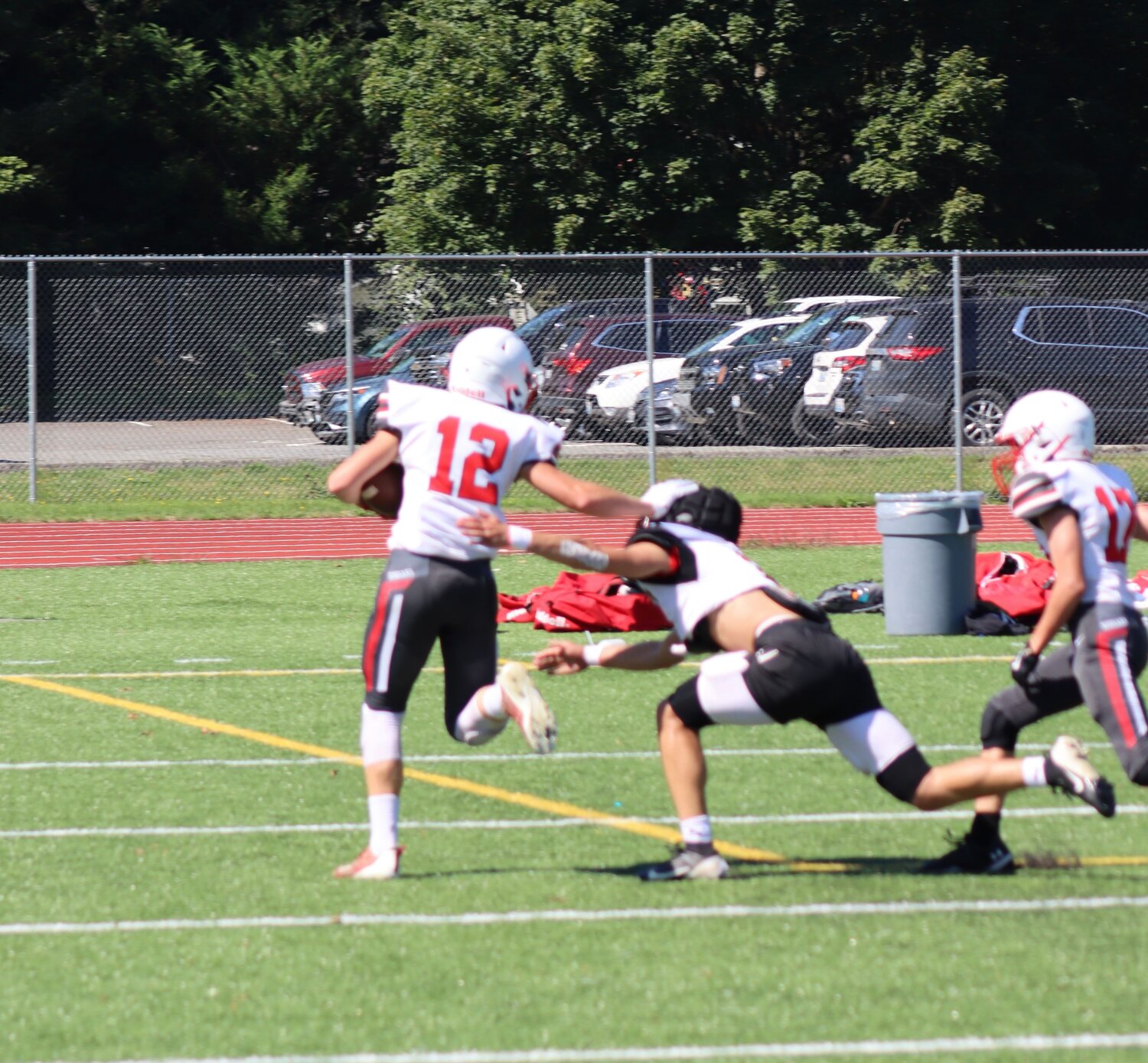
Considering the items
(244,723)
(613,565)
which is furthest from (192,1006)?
(244,723)

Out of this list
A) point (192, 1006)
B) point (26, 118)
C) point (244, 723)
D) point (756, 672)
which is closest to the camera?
point (192, 1006)

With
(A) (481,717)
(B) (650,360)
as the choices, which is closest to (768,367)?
(B) (650,360)

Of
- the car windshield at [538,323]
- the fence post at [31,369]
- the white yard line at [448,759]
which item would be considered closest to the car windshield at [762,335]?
the car windshield at [538,323]

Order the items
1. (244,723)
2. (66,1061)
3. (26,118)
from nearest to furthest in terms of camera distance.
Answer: (66,1061) < (244,723) < (26,118)

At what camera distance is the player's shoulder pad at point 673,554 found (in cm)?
554

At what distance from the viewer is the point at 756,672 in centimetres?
548

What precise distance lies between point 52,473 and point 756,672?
49.2ft

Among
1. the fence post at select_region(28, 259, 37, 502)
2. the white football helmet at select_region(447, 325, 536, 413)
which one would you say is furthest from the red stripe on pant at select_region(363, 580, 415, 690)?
the fence post at select_region(28, 259, 37, 502)

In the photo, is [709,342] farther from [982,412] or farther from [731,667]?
[731,667]

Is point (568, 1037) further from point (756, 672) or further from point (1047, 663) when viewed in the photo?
point (1047, 663)

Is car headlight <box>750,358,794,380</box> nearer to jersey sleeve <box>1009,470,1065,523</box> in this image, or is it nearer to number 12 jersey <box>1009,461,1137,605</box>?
number 12 jersey <box>1009,461,1137,605</box>

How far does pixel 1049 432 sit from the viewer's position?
5805 millimetres

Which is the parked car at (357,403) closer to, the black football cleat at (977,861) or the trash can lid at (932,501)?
the trash can lid at (932,501)

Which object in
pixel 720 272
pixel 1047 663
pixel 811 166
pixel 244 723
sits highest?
pixel 811 166
